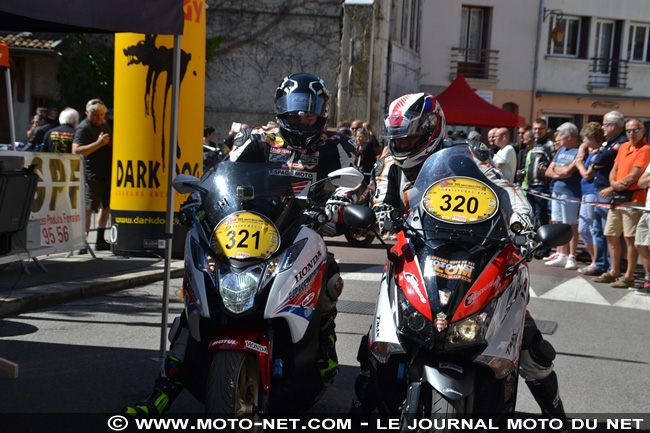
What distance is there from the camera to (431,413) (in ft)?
11.7

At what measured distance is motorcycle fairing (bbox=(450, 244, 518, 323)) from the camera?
12.2ft

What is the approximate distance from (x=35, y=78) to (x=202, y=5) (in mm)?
16175

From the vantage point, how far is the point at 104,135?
A: 1191 centimetres

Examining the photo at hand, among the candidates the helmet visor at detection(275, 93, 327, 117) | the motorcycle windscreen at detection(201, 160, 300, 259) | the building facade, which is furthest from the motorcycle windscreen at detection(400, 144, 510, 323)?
the building facade

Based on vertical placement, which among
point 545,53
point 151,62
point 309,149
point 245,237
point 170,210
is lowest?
point 170,210

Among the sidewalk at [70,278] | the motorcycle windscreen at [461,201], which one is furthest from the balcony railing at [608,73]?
the motorcycle windscreen at [461,201]

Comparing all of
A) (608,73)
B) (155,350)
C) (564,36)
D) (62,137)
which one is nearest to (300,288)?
(155,350)

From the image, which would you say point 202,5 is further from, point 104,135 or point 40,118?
point 40,118

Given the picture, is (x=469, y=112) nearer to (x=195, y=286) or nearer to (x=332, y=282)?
(x=332, y=282)

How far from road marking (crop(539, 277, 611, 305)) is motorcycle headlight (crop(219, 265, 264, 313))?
684 cm

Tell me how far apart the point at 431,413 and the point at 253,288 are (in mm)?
A: 997

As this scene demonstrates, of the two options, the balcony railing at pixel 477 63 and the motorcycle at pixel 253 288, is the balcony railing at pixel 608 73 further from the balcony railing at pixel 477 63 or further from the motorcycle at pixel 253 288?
the motorcycle at pixel 253 288

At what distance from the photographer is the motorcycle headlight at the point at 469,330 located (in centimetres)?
368

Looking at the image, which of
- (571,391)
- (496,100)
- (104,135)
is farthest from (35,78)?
(571,391)
